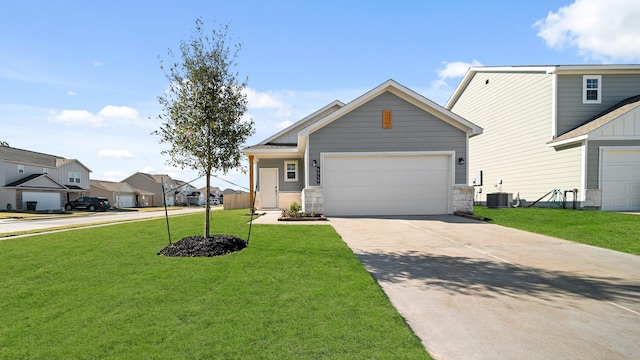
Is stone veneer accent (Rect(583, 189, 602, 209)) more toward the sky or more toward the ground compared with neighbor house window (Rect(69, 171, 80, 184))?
more toward the ground

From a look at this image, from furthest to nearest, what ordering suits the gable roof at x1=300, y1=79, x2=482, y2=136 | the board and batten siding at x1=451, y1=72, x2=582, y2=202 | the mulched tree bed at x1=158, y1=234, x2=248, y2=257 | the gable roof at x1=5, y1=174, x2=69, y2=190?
the gable roof at x1=5, y1=174, x2=69, y2=190
the board and batten siding at x1=451, y1=72, x2=582, y2=202
the gable roof at x1=300, y1=79, x2=482, y2=136
the mulched tree bed at x1=158, y1=234, x2=248, y2=257

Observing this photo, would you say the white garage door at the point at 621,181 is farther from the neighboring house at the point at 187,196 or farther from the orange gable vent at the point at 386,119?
the neighboring house at the point at 187,196

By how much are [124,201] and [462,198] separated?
53.6 metres

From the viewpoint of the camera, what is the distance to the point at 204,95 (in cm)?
714

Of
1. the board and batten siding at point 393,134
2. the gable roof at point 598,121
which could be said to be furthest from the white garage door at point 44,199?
the gable roof at point 598,121

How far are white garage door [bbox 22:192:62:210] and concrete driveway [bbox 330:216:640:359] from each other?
38635 mm

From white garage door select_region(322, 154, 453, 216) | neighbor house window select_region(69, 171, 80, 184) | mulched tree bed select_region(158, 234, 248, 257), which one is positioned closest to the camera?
mulched tree bed select_region(158, 234, 248, 257)

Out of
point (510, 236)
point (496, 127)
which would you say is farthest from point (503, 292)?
point (496, 127)

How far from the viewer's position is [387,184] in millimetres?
12953

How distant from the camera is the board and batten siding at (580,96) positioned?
14891mm

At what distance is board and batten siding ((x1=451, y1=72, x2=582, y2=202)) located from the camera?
48.6ft

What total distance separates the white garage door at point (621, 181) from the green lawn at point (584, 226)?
312 centimetres

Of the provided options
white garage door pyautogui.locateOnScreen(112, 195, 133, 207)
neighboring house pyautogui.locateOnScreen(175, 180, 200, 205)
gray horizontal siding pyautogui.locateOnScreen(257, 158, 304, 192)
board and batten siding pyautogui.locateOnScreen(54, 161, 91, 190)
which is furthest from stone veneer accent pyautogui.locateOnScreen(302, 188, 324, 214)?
neighboring house pyautogui.locateOnScreen(175, 180, 200, 205)

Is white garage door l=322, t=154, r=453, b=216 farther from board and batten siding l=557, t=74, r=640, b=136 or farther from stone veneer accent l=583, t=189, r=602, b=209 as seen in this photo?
Result: board and batten siding l=557, t=74, r=640, b=136
